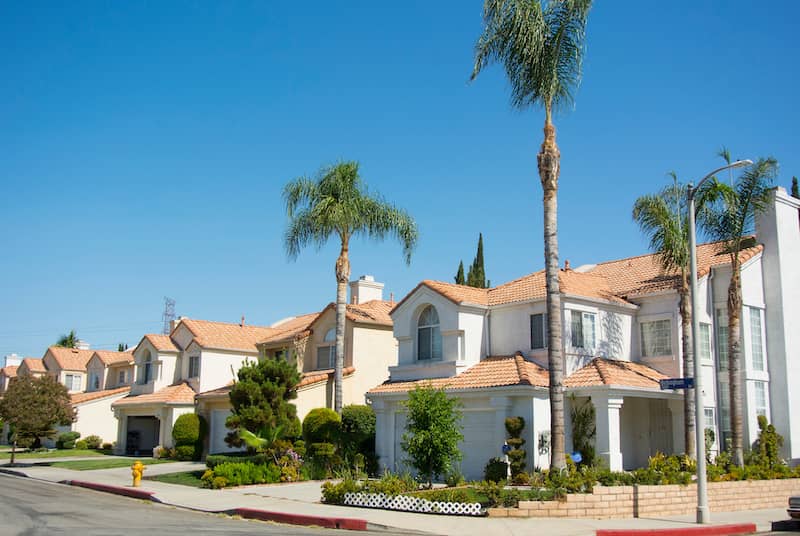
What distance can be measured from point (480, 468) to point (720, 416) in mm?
9763

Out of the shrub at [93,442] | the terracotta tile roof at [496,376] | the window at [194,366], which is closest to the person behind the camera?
the terracotta tile roof at [496,376]

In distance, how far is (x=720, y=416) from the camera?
1132 inches

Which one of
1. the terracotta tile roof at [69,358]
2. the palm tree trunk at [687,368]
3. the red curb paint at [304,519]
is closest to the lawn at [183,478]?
the red curb paint at [304,519]

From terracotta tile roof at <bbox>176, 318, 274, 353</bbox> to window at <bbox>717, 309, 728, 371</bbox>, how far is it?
24.7m

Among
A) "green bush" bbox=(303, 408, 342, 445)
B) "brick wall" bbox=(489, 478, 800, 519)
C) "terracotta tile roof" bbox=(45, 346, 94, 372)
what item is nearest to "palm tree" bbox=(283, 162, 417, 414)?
"green bush" bbox=(303, 408, 342, 445)

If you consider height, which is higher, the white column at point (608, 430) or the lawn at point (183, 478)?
the white column at point (608, 430)

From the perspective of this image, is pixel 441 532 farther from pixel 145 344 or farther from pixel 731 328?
pixel 145 344

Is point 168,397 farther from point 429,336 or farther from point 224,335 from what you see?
point 429,336

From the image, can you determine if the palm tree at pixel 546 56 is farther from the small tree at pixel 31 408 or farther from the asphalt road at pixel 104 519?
the small tree at pixel 31 408

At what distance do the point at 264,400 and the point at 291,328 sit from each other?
48.1 feet

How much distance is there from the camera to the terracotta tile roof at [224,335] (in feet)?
140

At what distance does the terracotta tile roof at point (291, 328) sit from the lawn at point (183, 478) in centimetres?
950

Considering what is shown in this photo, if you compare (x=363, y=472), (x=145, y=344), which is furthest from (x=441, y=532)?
(x=145, y=344)

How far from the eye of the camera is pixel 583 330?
28047 millimetres
